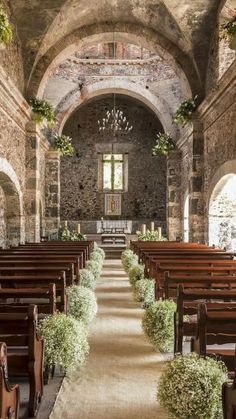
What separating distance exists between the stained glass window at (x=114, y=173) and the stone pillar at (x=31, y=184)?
10170 mm

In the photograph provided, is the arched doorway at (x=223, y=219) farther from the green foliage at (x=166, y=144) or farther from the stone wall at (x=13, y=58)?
the stone wall at (x=13, y=58)

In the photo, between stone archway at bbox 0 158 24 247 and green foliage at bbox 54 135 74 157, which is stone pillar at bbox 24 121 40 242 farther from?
green foliage at bbox 54 135 74 157

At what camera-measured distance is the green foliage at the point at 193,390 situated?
12.1ft

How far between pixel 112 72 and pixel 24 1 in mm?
→ 9393

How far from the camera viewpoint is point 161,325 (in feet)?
19.6

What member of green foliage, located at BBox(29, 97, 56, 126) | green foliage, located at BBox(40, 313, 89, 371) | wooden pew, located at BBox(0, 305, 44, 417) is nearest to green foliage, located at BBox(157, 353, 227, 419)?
wooden pew, located at BBox(0, 305, 44, 417)

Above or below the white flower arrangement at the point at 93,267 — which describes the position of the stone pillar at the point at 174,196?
above

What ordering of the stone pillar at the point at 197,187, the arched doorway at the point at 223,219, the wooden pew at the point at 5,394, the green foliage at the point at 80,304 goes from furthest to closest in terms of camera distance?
the stone pillar at the point at 197,187 → the arched doorway at the point at 223,219 → the green foliage at the point at 80,304 → the wooden pew at the point at 5,394

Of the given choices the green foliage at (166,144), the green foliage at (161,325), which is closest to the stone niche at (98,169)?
the green foliage at (166,144)

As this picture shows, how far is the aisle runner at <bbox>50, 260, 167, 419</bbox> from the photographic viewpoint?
14.1 ft

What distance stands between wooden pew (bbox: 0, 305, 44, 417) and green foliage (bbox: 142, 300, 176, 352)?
1989 mm

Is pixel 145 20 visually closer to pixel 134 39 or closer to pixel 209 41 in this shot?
pixel 134 39

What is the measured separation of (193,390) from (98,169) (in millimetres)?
22197

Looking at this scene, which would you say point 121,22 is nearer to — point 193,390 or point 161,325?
point 161,325
